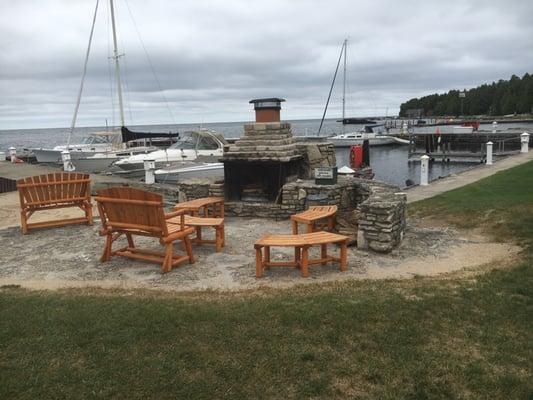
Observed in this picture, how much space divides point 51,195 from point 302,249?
17.2 feet

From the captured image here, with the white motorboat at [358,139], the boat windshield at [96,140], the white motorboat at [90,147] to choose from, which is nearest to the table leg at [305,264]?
the white motorboat at [90,147]

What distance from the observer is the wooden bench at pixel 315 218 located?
23.3 feet

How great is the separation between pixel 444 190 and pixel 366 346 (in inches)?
430

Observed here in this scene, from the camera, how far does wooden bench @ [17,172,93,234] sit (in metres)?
8.33

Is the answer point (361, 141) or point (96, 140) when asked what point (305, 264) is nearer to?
point (96, 140)

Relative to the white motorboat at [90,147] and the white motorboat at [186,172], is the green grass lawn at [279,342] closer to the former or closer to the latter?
the white motorboat at [186,172]

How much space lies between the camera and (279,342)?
3904 mm

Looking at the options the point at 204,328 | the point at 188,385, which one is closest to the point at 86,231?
the point at 204,328

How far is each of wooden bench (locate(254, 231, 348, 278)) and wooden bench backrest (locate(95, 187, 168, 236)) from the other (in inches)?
47.9

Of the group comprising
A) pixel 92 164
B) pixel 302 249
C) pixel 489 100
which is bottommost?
pixel 92 164

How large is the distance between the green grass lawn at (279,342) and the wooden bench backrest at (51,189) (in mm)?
3461

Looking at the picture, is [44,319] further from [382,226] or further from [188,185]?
[188,185]

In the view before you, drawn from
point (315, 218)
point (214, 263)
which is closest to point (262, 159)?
point (315, 218)

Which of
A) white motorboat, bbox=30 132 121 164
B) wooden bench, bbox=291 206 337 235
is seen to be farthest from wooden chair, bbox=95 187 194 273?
white motorboat, bbox=30 132 121 164
